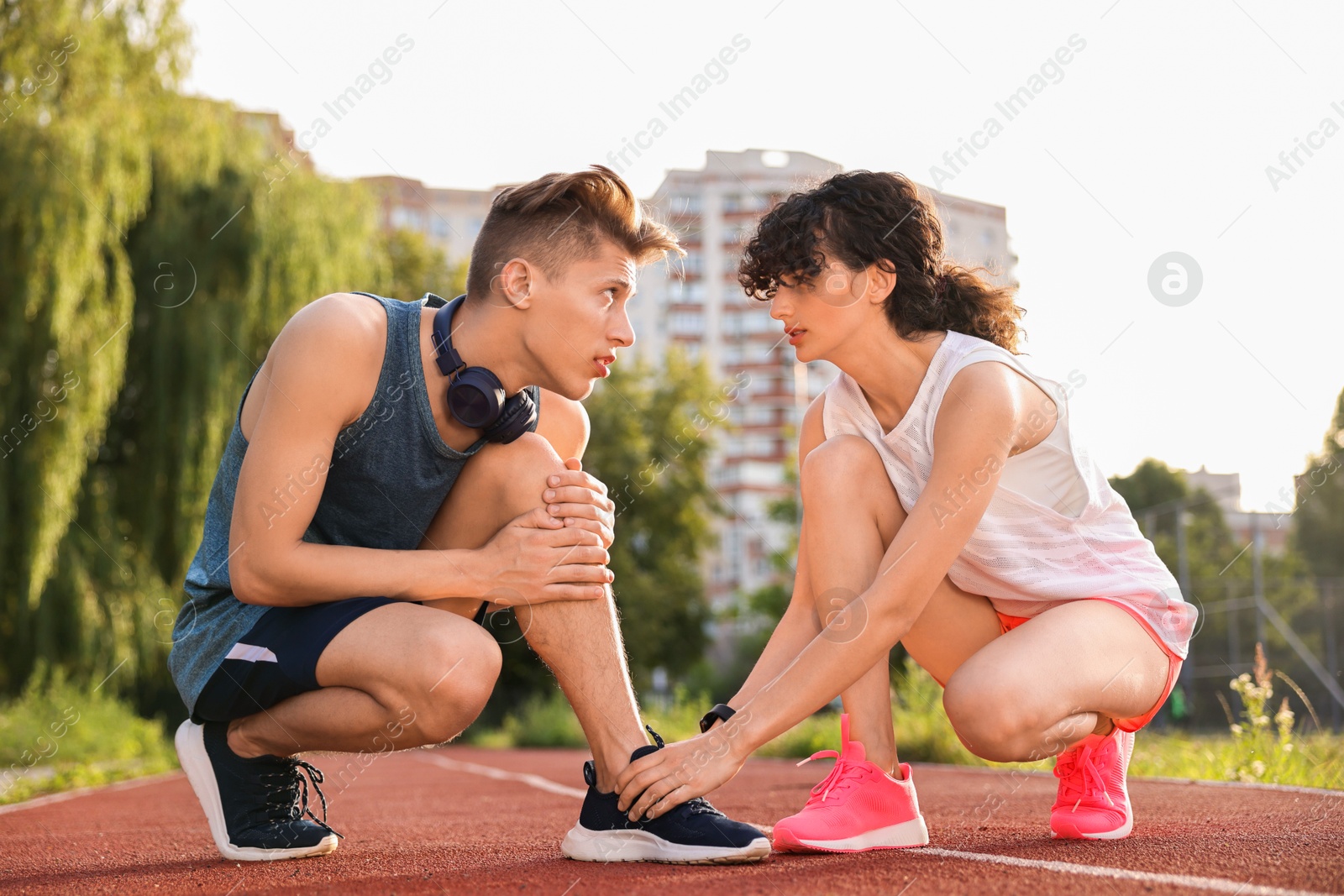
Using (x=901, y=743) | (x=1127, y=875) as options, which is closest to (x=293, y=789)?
(x=1127, y=875)

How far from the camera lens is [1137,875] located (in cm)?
214

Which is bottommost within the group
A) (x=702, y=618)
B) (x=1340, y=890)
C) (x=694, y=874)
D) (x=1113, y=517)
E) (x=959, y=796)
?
(x=702, y=618)

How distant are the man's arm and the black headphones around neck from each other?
18cm

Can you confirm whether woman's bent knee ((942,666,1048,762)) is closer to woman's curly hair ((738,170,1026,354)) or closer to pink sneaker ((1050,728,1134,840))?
pink sneaker ((1050,728,1134,840))

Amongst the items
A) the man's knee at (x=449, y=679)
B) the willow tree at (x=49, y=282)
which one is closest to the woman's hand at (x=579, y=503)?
the man's knee at (x=449, y=679)

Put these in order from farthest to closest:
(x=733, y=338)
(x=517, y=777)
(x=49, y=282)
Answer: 1. (x=733, y=338)
2. (x=49, y=282)
3. (x=517, y=777)

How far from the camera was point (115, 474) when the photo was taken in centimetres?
1122

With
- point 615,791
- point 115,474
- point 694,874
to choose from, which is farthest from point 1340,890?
point 115,474

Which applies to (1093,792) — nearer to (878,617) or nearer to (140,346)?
(878,617)

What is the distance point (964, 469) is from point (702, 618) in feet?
97.0

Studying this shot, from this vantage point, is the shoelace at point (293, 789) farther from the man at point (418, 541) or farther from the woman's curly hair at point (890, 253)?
the woman's curly hair at point (890, 253)

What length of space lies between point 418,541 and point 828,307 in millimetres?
1163

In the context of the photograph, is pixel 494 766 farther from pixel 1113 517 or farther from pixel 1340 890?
pixel 1340 890

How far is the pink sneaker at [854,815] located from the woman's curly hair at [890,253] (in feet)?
3.48
